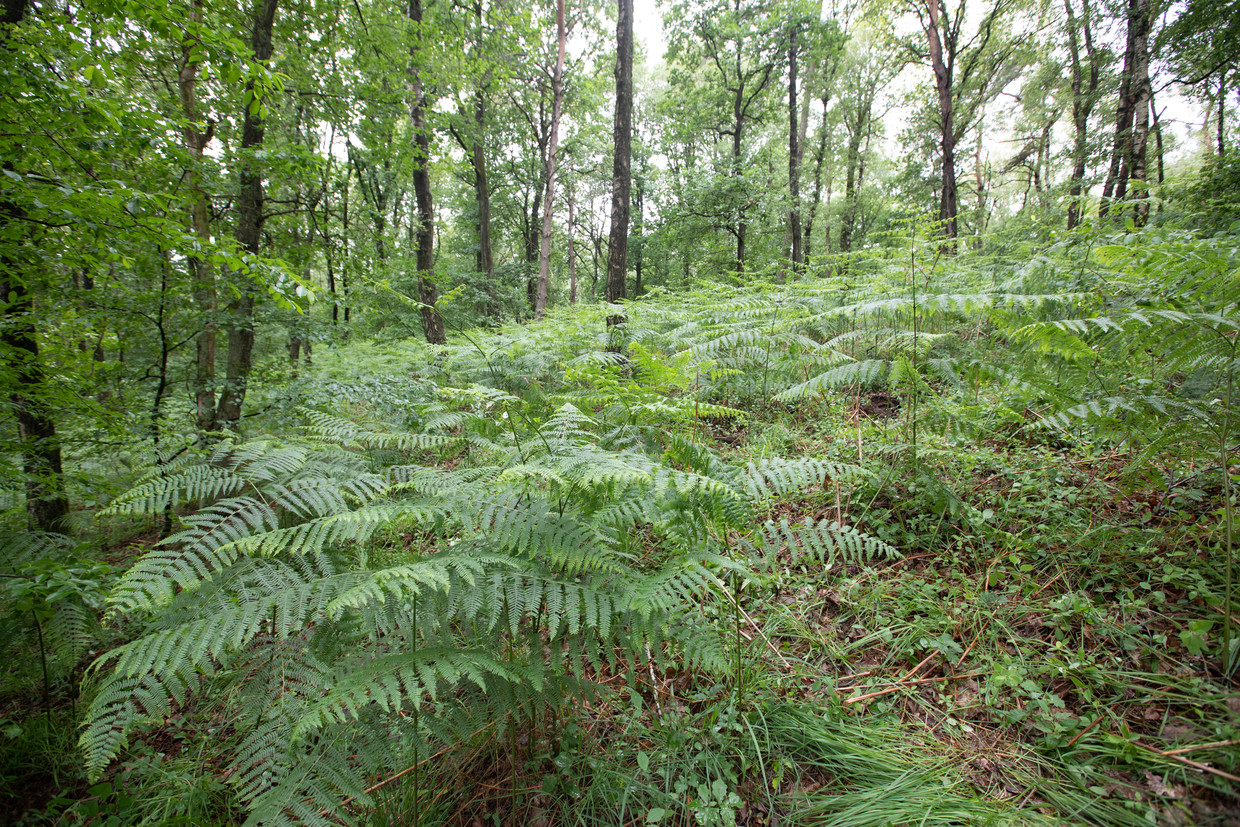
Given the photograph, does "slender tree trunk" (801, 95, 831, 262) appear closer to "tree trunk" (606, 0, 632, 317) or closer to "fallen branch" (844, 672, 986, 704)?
"tree trunk" (606, 0, 632, 317)

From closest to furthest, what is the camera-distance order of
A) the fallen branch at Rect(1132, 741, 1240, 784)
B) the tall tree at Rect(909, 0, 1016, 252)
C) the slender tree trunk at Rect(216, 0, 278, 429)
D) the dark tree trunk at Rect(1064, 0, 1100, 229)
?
the fallen branch at Rect(1132, 741, 1240, 784), the slender tree trunk at Rect(216, 0, 278, 429), the dark tree trunk at Rect(1064, 0, 1100, 229), the tall tree at Rect(909, 0, 1016, 252)

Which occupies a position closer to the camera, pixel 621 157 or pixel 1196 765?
pixel 1196 765

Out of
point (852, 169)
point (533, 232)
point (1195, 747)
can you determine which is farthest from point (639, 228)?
point (1195, 747)

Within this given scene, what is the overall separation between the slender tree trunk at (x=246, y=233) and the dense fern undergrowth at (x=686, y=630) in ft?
7.33

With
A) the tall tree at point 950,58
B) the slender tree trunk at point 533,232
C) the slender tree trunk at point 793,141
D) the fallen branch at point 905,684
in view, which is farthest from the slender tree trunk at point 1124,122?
the slender tree trunk at point 533,232

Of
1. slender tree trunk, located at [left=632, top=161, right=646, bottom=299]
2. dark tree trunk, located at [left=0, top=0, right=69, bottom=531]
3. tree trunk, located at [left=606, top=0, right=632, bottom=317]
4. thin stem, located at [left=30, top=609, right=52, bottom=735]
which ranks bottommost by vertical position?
thin stem, located at [left=30, top=609, right=52, bottom=735]

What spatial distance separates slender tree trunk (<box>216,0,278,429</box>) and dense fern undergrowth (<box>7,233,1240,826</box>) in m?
2.24

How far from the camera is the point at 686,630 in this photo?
1.66 meters

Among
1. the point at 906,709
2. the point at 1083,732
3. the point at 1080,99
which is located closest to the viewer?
the point at 1083,732

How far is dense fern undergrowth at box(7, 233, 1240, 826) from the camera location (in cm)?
146

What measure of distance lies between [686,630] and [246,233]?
596cm

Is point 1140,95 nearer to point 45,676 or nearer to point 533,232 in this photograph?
point 45,676

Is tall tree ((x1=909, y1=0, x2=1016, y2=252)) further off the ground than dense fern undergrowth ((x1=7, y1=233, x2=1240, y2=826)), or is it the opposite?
tall tree ((x1=909, y1=0, x2=1016, y2=252))

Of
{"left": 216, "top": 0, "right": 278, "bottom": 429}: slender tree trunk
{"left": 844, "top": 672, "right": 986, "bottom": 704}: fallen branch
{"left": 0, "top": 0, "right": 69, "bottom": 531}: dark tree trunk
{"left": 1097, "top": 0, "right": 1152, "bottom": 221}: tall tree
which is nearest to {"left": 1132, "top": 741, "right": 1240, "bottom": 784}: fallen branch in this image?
{"left": 844, "top": 672, "right": 986, "bottom": 704}: fallen branch
